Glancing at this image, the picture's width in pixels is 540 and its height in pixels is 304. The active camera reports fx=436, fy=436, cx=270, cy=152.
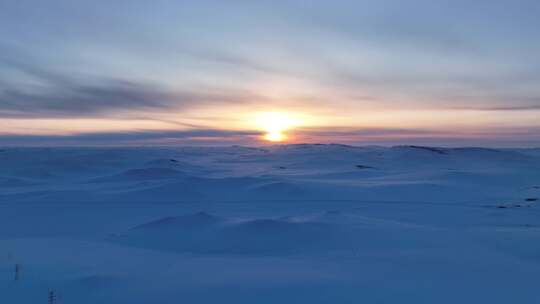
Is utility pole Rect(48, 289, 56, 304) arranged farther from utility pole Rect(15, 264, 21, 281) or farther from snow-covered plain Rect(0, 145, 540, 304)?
utility pole Rect(15, 264, 21, 281)

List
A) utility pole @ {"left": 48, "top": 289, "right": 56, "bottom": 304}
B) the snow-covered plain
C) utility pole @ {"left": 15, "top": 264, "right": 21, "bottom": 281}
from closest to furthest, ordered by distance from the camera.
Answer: utility pole @ {"left": 48, "top": 289, "right": 56, "bottom": 304}
the snow-covered plain
utility pole @ {"left": 15, "top": 264, "right": 21, "bottom": 281}

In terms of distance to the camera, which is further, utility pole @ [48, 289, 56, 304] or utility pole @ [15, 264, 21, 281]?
utility pole @ [15, 264, 21, 281]

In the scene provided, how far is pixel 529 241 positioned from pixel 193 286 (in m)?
6.35

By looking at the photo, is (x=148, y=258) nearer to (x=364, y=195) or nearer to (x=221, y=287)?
(x=221, y=287)

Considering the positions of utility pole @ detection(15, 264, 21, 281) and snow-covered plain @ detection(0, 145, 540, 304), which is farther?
utility pole @ detection(15, 264, 21, 281)

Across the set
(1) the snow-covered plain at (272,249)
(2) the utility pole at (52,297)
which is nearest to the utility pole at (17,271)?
(1) the snow-covered plain at (272,249)

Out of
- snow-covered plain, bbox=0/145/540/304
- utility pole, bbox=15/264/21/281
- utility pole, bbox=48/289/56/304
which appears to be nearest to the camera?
utility pole, bbox=48/289/56/304

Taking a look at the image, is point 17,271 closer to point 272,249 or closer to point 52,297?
point 52,297

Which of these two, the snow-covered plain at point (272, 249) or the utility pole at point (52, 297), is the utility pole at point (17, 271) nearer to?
the snow-covered plain at point (272, 249)

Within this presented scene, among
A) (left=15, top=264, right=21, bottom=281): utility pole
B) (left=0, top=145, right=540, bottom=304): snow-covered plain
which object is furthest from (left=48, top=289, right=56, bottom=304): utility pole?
(left=15, top=264, right=21, bottom=281): utility pole

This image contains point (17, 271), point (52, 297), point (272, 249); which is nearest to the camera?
point (52, 297)

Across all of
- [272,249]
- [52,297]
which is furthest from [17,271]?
[272,249]

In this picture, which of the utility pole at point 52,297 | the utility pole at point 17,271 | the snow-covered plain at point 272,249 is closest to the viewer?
the utility pole at point 52,297

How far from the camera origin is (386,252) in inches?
293
